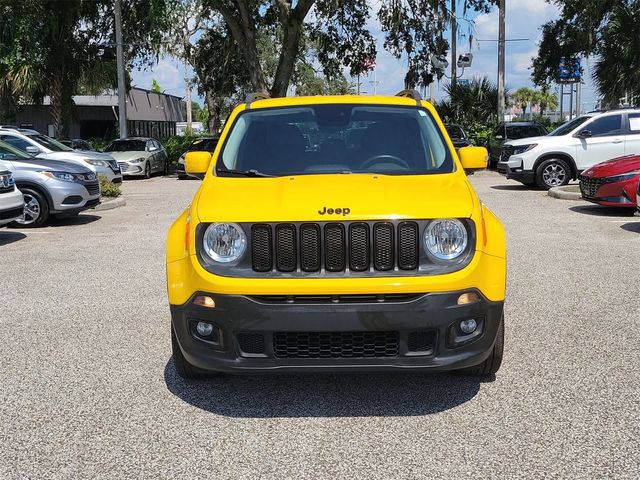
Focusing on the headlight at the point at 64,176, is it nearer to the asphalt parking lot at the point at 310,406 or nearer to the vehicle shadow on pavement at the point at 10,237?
the vehicle shadow on pavement at the point at 10,237

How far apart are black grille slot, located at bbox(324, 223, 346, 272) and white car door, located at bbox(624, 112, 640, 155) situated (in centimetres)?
1511

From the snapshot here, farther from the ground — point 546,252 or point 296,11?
point 296,11

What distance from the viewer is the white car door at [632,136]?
57.0ft

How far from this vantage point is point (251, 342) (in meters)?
4.11

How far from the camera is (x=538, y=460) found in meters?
3.67

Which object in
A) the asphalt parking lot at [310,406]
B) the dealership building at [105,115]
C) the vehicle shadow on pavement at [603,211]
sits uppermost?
the dealership building at [105,115]

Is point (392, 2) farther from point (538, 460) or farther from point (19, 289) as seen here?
point (538, 460)

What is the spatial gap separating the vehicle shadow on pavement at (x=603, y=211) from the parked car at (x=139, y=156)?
16621 millimetres

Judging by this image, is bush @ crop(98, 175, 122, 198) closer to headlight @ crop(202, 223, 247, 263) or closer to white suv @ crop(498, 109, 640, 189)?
white suv @ crop(498, 109, 640, 189)

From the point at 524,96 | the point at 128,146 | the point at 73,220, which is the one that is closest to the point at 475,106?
the point at 128,146

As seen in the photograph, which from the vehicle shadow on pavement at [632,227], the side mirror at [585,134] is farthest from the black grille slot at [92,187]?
the side mirror at [585,134]

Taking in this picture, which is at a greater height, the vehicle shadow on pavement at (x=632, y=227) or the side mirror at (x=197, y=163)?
the side mirror at (x=197, y=163)

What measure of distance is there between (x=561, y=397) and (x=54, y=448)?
2866mm

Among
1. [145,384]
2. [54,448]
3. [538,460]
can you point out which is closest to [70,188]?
[145,384]
